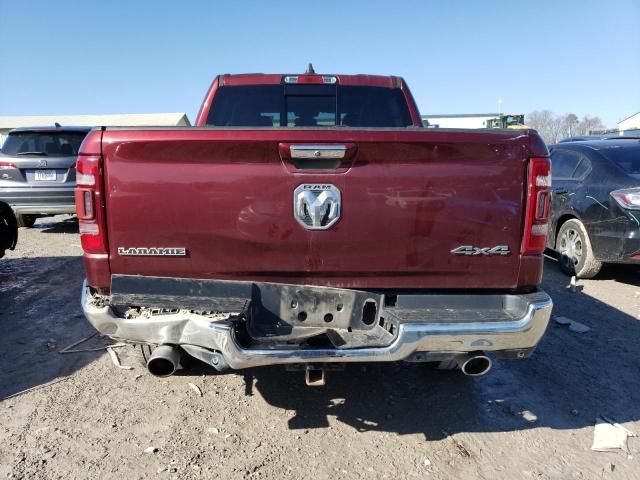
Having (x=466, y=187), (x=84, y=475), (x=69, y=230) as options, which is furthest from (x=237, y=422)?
(x=69, y=230)

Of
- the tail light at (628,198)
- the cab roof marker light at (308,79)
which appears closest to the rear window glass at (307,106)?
the cab roof marker light at (308,79)

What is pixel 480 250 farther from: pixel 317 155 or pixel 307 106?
pixel 307 106

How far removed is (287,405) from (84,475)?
4.16 ft

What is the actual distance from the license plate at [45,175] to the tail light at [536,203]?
325 inches

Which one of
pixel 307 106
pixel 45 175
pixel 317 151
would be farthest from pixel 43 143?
pixel 317 151

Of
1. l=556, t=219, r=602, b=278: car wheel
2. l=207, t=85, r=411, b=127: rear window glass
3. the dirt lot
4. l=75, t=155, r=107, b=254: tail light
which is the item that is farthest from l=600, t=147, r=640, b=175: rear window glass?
l=75, t=155, r=107, b=254: tail light

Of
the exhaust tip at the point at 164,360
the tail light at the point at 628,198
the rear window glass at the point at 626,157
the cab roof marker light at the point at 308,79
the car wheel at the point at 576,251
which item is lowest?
the car wheel at the point at 576,251

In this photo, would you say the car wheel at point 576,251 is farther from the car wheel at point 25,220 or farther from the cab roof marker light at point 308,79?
the car wheel at point 25,220

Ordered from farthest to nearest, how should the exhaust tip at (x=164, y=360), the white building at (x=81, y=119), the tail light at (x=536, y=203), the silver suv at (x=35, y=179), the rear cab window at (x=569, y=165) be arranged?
the white building at (x=81, y=119), the silver suv at (x=35, y=179), the rear cab window at (x=569, y=165), the tail light at (x=536, y=203), the exhaust tip at (x=164, y=360)

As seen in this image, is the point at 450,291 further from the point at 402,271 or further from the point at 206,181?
the point at 206,181

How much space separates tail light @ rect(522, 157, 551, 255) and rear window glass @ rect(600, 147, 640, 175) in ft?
13.4

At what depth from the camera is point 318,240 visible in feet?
8.41

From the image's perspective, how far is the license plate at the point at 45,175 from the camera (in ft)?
27.7

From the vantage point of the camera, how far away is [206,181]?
97.9 inches
